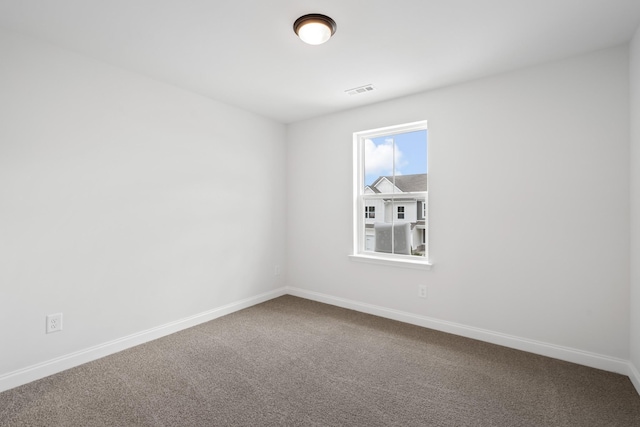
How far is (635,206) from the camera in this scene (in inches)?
84.7

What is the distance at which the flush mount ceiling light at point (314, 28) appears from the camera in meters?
1.99

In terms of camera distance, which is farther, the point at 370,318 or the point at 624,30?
the point at 370,318

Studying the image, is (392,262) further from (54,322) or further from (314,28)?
(54,322)

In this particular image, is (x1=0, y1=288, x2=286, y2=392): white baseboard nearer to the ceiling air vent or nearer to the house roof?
the house roof

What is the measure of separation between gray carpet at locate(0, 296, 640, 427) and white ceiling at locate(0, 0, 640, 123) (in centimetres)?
248

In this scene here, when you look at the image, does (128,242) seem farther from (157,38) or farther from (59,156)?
(157,38)

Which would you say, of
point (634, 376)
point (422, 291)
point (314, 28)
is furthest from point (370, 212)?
point (634, 376)

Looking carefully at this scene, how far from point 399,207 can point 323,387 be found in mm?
2117

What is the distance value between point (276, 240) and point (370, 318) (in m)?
1.67

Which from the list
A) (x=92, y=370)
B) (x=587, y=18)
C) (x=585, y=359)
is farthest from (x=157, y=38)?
(x=585, y=359)

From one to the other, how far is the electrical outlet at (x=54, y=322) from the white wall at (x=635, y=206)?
13.7 ft

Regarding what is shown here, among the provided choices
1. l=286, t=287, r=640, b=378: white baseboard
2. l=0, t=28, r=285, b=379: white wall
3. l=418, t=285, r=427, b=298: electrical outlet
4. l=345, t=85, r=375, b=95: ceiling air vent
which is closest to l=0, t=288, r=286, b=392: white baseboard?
l=0, t=28, r=285, b=379: white wall

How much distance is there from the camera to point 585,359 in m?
2.42

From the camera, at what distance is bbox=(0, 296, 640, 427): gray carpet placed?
1.82 metres
